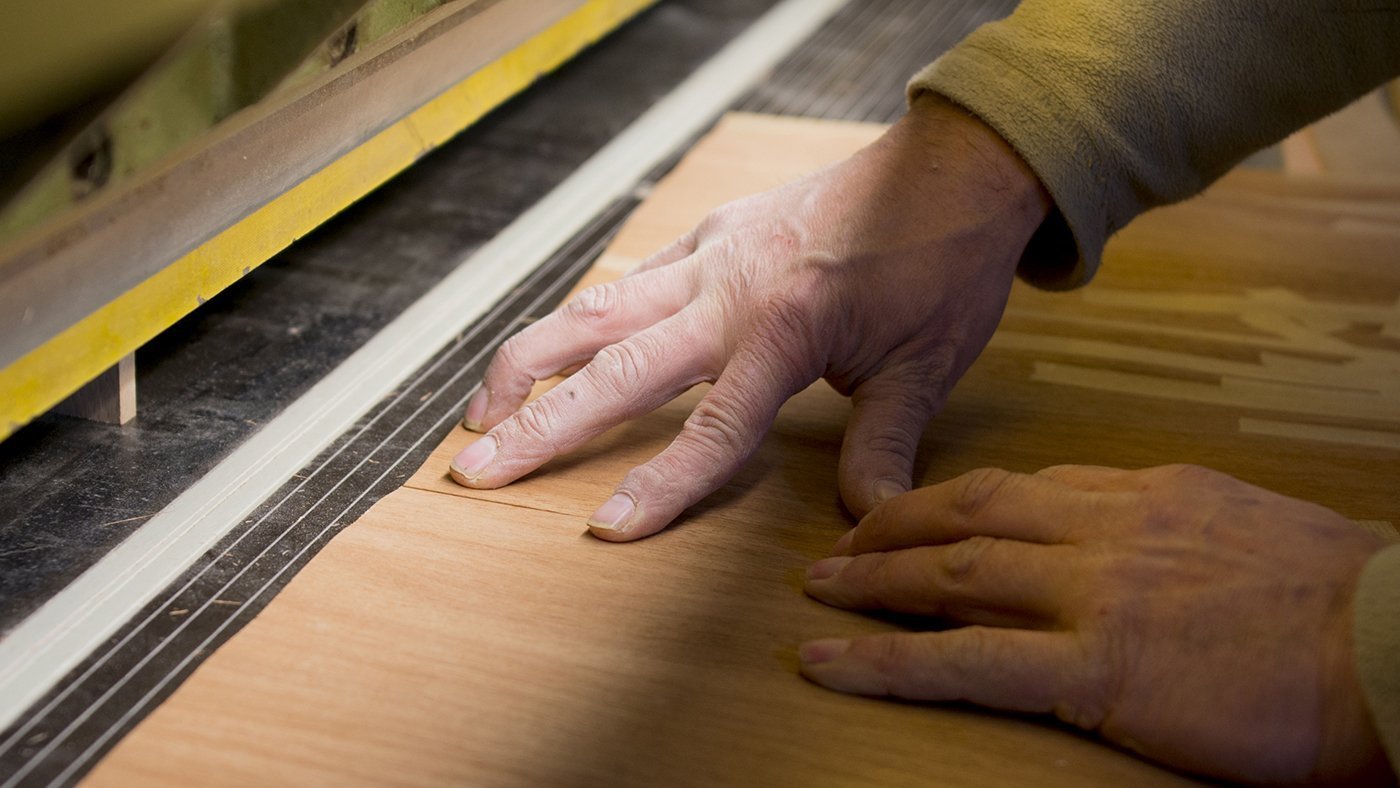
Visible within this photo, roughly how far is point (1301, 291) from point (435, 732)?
39.3 inches

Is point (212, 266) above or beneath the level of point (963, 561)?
above

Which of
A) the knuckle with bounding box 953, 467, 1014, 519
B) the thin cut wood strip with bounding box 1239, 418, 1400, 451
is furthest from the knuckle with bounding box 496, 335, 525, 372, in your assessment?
the thin cut wood strip with bounding box 1239, 418, 1400, 451

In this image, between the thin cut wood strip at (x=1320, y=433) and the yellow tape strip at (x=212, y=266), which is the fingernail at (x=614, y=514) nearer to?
the yellow tape strip at (x=212, y=266)

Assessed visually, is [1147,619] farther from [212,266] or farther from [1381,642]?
[212,266]

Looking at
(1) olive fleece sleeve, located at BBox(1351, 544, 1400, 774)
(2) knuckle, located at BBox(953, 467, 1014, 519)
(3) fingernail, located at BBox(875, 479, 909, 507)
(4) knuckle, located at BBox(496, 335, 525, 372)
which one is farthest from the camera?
(4) knuckle, located at BBox(496, 335, 525, 372)

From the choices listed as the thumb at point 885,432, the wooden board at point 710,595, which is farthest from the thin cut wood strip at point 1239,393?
the thumb at point 885,432

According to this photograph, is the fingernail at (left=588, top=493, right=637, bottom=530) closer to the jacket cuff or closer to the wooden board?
the wooden board

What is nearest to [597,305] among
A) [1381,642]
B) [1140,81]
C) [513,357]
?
[513,357]

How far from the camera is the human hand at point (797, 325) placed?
33.6 inches

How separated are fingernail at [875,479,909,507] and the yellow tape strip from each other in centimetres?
43

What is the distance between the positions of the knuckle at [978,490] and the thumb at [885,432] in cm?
11

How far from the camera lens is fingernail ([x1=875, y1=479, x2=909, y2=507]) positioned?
2.74 ft

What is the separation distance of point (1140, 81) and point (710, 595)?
1.73 feet

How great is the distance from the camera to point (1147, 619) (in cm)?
66
